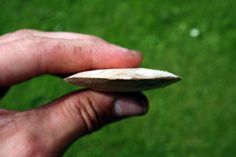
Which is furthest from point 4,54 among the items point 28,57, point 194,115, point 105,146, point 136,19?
point 136,19

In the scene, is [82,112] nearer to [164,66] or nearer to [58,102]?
[58,102]

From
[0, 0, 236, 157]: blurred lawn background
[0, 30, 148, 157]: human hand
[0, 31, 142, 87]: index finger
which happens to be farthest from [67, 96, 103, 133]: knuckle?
[0, 0, 236, 157]: blurred lawn background

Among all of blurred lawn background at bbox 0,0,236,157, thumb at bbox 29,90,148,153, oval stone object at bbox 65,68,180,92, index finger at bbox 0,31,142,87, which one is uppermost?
oval stone object at bbox 65,68,180,92

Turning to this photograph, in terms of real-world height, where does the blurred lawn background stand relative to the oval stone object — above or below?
below

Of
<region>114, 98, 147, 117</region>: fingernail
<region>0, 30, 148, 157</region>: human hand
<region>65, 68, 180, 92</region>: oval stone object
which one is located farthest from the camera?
<region>114, 98, 147, 117</region>: fingernail

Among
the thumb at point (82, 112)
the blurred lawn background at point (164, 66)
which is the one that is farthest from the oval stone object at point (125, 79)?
the blurred lawn background at point (164, 66)

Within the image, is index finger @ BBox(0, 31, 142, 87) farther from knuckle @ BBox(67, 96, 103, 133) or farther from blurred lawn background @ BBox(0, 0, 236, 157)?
blurred lawn background @ BBox(0, 0, 236, 157)

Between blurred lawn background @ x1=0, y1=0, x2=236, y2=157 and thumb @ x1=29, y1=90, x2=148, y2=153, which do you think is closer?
thumb @ x1=29, y1=90, x2=148, y2=153

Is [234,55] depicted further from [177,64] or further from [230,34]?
[177,64]
